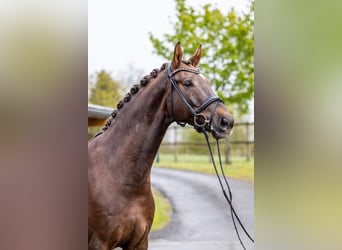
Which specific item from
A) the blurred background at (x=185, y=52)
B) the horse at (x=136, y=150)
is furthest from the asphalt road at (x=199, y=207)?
the horse at (x=136, y=150)

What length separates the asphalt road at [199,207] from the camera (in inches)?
134

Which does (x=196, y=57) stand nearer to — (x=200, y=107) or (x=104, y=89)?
(x=200, y=107)

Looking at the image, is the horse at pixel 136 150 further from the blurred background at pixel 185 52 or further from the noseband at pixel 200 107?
the blurred background at pixel 185 52

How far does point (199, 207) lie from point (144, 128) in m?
2.18

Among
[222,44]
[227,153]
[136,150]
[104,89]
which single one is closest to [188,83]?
[136,150]

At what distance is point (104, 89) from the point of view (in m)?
3.46

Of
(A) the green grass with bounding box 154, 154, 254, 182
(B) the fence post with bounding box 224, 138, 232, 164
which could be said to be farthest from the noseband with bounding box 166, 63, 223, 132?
(B) the fence post with bounding box 224, 138, 232, 164

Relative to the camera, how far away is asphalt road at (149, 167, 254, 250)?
3.39m

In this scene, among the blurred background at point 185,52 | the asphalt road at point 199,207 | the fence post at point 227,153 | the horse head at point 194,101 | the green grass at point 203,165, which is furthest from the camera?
the fence post at point 227,153

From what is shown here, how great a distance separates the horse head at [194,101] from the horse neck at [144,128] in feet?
0.15

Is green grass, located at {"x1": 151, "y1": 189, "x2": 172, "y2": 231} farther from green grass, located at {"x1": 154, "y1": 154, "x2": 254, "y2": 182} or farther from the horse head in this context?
the horse head
